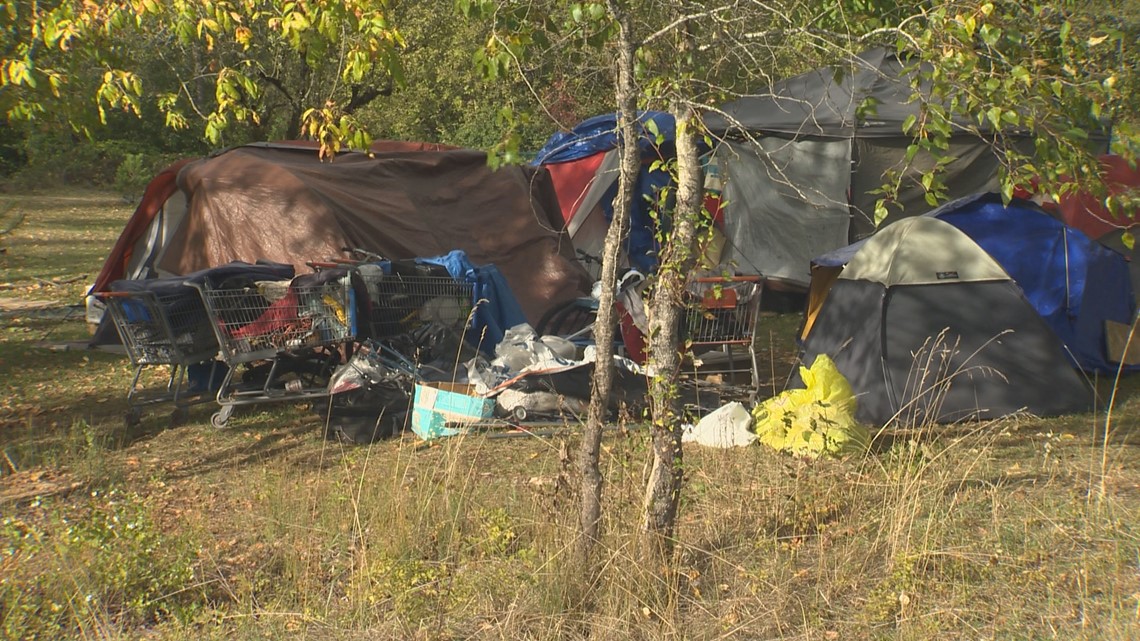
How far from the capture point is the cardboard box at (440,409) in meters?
7.23

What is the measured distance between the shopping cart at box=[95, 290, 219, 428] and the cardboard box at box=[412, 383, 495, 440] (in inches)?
63.0

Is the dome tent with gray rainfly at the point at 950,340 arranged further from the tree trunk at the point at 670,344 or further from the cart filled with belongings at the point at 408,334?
the tree trunk at the point at 670,344

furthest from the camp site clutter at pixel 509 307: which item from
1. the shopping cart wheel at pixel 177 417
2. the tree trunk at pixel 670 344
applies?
the tree trunk at pixel 670 344

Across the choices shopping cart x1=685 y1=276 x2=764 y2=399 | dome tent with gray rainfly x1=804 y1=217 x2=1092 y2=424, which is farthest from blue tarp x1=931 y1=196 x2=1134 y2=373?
shopping cart x1=685 y1=276 x2=764 y2=399

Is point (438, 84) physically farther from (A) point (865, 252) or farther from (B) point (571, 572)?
(B) point (571, 572)

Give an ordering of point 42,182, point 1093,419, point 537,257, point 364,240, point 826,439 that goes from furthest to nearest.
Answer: point 42,182, point 537,257, point 364,240, point 1093,419, point 826,439

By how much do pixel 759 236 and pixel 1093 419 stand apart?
570 cm

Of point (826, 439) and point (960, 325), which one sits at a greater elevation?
→ point (960, 325)

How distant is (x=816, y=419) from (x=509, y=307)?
3203 mm

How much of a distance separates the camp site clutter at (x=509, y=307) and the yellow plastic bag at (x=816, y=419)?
0.06 ft

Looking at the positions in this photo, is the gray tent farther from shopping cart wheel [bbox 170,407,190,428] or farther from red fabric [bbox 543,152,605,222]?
shopping cart wheel [bbox 170,407,190,428]

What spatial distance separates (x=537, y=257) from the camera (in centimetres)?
1112

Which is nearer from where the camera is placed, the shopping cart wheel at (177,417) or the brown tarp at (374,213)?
the shopping cart wheel at (177,417)

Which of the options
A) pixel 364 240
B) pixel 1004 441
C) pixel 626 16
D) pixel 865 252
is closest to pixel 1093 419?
pixel 1004 441
